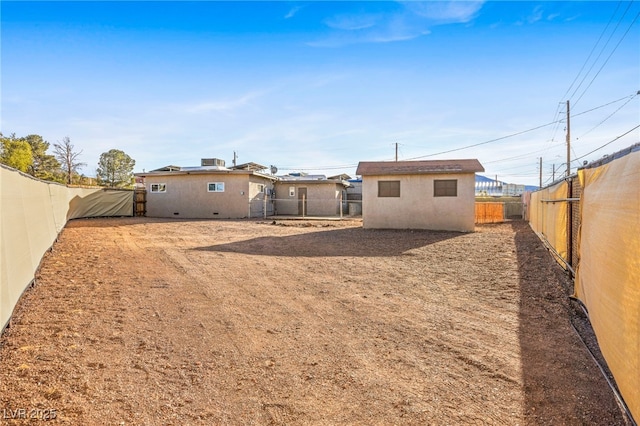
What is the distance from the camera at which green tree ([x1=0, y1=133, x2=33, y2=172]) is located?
27.2 meters

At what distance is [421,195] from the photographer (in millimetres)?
15891

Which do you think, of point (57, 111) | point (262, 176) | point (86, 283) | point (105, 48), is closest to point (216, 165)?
point (262, 176)

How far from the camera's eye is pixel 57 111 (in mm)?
12922

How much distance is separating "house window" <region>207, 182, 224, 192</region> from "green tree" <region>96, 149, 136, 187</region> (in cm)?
1956

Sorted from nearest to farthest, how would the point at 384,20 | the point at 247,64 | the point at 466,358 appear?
the point at 466,358
the point at 384,20
the point at 247,64

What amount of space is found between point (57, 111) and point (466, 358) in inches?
606

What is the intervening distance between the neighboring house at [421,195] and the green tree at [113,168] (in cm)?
3125

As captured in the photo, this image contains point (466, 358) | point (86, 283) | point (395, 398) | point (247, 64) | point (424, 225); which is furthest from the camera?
point (424, 225)

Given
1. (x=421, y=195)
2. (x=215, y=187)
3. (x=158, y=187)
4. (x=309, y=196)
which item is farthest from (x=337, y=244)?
(x=158, y=187)

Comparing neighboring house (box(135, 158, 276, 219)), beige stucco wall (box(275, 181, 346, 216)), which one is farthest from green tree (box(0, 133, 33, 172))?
beige stucco wall (box(275, 181, 346, 216))

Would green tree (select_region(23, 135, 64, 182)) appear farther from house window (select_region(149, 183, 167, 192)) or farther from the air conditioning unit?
the air conditioning unit

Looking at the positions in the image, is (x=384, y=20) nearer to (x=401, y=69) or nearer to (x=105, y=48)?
(x=401, y=69)

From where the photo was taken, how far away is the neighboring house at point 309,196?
27.9 m

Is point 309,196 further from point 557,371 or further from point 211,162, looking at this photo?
point 557,371
